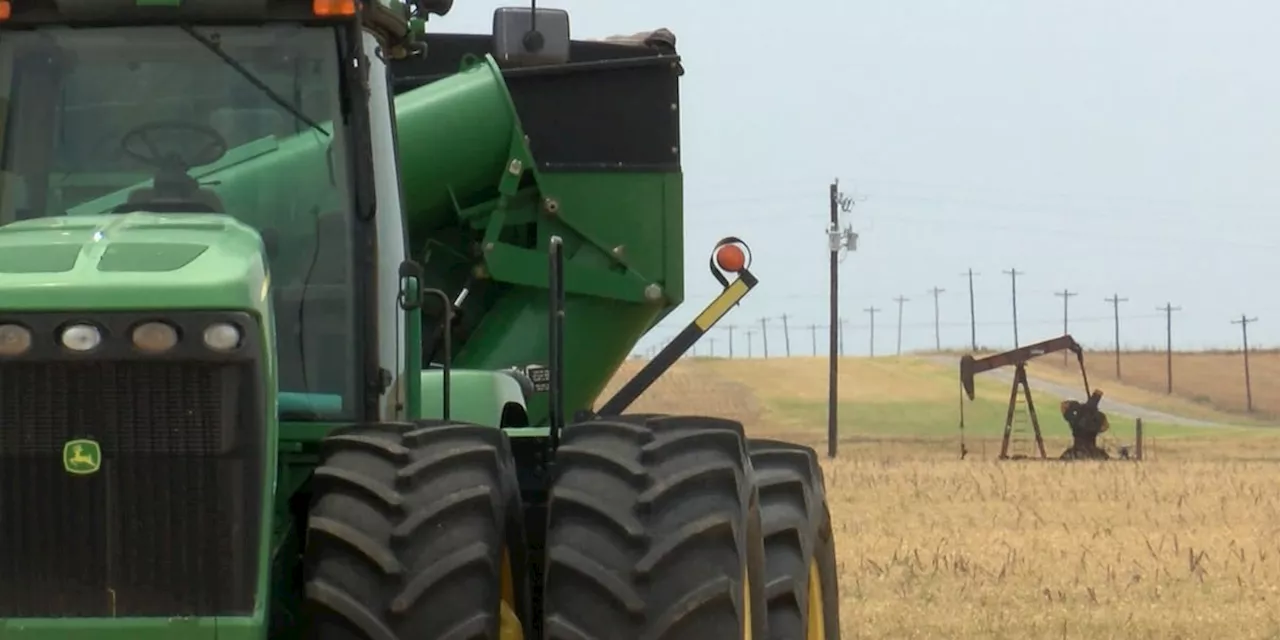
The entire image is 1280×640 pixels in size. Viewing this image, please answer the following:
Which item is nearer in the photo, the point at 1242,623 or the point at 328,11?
the point at 328,11

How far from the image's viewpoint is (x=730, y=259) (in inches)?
385

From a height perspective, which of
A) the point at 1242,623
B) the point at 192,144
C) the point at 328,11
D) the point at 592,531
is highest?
the point at 328,11

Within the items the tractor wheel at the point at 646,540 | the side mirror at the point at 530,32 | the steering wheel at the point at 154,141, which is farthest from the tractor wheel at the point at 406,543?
the side mirror at the point at 530,32

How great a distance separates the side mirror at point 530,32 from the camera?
6316mm

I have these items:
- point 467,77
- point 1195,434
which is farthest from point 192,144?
point 1195,434

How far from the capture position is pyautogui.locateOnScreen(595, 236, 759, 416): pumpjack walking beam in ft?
30.9

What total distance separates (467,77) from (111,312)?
5.20 metres

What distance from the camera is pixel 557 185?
9805mm

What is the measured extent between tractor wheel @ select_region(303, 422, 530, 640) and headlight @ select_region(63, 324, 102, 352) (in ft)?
1.96

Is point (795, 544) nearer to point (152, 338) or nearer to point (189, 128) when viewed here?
point (152, 338)

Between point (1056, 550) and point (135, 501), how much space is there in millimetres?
10519

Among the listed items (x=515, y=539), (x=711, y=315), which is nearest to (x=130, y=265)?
(x=515, y=539)

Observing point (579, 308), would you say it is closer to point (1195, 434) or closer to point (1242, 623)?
point (1242, 623)

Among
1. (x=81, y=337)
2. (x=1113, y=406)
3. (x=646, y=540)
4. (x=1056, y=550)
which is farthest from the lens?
(x=1113, y=406)
